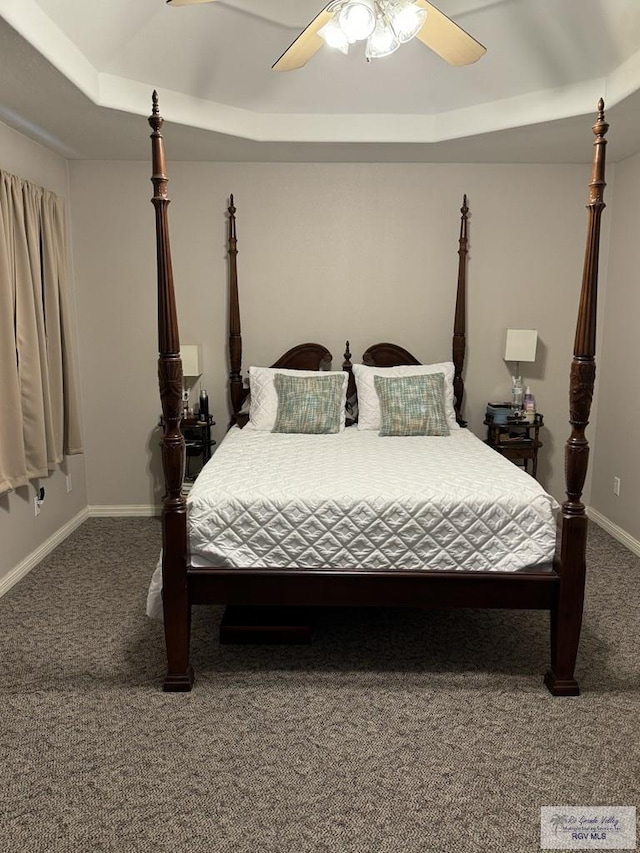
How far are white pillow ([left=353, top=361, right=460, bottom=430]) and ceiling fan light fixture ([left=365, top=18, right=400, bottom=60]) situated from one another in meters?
2.13

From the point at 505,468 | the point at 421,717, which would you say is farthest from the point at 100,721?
the point at 505,468

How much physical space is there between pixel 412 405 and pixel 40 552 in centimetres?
246

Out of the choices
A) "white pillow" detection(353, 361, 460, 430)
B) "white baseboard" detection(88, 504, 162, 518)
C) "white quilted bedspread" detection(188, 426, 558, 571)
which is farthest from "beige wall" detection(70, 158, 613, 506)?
→ "white quilted bedspread" detection(188, 426, 558, 571)

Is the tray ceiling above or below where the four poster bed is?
above

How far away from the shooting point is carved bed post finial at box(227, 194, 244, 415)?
4453 mm

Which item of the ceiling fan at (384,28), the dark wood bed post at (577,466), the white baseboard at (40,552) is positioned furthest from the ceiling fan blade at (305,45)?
the white baseboard at (40,552)

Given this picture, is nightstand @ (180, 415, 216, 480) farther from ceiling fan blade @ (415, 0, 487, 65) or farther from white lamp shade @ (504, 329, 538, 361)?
ceiling fan blade @ (415, 0, 487, 65)

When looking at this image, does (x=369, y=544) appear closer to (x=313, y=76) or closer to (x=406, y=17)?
(x=406, y=17)

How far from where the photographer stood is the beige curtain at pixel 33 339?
3.35 m

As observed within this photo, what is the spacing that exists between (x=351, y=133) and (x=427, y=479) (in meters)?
2.43

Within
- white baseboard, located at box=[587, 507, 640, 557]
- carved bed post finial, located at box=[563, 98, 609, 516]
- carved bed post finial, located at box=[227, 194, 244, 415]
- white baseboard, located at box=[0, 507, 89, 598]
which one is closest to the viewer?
carved bed post finial, located at box=[563, 98, 609, 516]

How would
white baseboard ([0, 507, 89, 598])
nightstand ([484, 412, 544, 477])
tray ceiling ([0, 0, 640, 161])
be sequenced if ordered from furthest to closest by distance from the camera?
nightstand ([484, 412, 544, 477])
white baseboard ([0, 507, 89, 598])
tray ceiling ([0, 0, 640, 161])

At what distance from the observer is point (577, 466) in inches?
91.9

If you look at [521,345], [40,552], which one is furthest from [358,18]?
[40,552]
